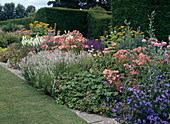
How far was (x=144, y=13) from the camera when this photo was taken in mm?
8125

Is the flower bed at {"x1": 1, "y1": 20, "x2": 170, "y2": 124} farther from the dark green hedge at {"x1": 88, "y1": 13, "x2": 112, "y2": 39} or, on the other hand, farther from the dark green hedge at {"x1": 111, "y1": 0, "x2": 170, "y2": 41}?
the dark green hedge at {"x1": 88, "y1": 13, "x2": 112, "y2": 39}

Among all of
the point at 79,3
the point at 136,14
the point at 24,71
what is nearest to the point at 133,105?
the point at 24,71

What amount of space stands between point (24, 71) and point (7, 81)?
2.56ft

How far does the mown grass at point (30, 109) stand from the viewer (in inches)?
132

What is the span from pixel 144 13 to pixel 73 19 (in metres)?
8.24

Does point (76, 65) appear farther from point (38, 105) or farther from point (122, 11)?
point (122, 11)

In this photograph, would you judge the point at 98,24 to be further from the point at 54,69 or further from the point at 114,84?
the point at 114,84

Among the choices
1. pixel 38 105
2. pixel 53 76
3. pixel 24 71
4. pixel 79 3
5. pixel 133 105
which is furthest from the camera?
pixel 79 3

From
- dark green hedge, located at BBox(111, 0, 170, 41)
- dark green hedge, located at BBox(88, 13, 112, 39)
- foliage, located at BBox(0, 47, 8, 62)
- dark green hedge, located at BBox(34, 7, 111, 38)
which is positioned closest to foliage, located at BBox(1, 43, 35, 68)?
foliage, located at BBox(0, 47, 8, 62)

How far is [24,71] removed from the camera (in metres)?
5.64

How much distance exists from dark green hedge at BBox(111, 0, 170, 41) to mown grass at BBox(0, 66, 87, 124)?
18.0 ft

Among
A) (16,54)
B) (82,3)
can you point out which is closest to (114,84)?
(16,54)

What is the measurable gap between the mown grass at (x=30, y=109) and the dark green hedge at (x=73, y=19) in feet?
31.4

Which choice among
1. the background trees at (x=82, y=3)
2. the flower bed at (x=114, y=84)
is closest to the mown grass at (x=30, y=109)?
the flower bed at (x=114, y=84)
